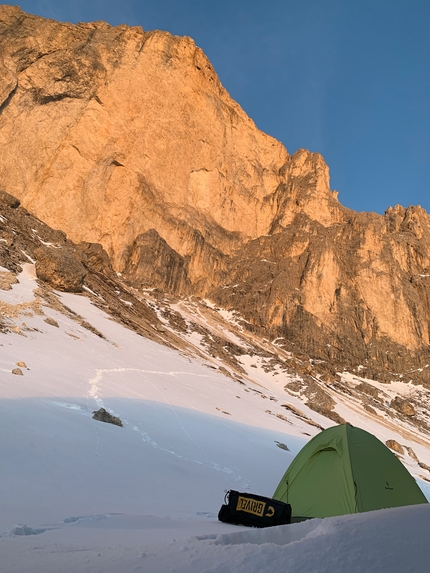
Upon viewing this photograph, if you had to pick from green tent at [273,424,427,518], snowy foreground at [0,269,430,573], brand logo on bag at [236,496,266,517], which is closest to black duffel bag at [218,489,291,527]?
brand logo on bag at [236,496,266,517]

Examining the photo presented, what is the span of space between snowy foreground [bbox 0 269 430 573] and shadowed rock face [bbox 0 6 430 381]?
170ft

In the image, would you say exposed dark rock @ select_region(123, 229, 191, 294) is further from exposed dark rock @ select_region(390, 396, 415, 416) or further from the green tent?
the green tent

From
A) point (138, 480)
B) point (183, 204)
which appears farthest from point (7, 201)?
point (138, 480)

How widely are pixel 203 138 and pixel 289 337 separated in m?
45.7

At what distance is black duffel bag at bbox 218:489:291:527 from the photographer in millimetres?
5023

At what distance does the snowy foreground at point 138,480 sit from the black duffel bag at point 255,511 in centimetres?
23

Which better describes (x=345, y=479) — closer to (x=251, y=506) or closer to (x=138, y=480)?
(x=251, y=506)

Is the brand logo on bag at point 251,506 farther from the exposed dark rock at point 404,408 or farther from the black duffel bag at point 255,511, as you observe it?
the exposed dark rock at point 404,408

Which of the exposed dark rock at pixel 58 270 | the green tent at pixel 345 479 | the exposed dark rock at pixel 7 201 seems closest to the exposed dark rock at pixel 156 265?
the exposed dark rock at pixel 7 201

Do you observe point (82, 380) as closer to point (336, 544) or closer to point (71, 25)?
point (336, 544)

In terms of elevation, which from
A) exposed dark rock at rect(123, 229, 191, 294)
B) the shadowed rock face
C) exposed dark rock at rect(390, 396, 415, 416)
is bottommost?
exposed dark rock at rect(390, 396, 415, 416)

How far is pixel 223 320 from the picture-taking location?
68438mm

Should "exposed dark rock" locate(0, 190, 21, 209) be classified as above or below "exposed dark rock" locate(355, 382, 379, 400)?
below

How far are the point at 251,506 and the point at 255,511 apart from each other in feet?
0.25
